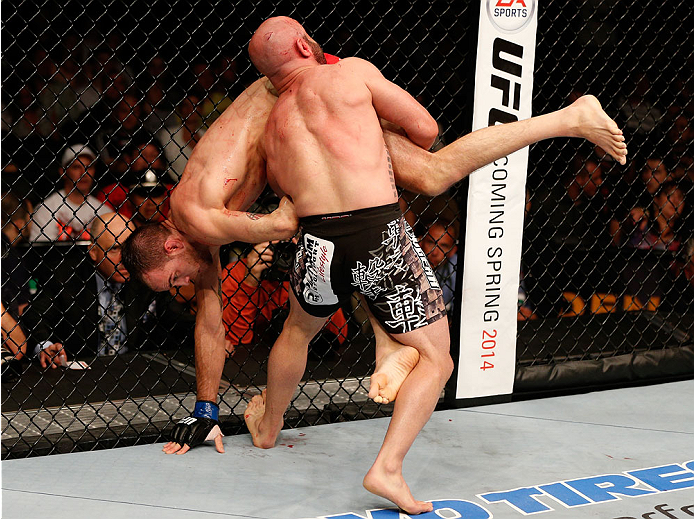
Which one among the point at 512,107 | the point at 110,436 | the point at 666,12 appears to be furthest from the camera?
the point at 666,12

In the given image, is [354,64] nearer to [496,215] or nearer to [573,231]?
[496,215]

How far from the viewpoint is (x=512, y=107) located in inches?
99.7

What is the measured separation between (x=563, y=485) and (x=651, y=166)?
2006mm

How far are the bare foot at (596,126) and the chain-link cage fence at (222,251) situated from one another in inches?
25.6

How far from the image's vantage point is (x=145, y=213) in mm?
3070

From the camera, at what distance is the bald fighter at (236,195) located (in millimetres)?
1878

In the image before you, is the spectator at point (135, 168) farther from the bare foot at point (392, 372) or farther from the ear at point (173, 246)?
the bare foot at point (392, 372)

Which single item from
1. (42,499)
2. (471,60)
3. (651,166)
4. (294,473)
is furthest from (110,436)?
(651,166)

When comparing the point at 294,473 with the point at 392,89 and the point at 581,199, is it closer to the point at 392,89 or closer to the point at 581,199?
the point at 392,89

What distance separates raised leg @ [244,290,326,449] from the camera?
2.08 meters

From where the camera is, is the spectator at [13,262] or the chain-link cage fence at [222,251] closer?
the chain-link cage fence at [222,251]

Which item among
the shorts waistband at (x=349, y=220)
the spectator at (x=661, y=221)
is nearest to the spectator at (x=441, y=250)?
the spectator at (x=661, y=221)

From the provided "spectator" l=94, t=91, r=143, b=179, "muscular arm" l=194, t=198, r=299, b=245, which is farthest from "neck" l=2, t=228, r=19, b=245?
"muscular arm" l=194, t=198, r=299, b=245

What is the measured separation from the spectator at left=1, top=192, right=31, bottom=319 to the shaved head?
1.33m
